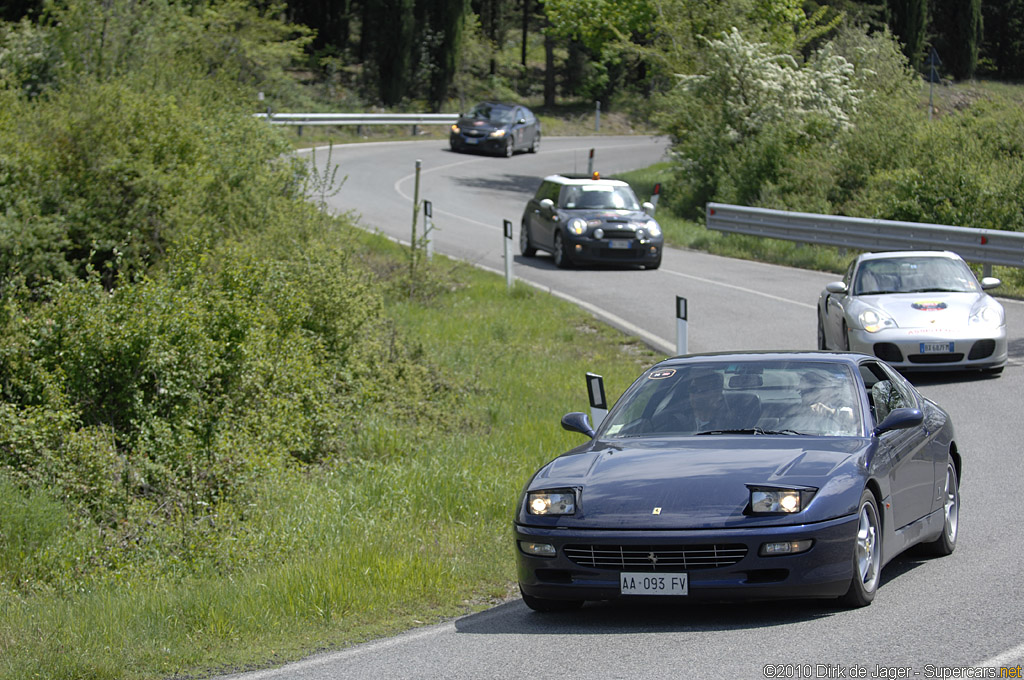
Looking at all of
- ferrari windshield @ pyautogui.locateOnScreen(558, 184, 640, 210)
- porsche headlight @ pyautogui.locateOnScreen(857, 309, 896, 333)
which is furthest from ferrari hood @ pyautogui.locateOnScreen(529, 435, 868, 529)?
ferrari windshield @ pyautogui.locateOnScreen(558, 184, 640, 210)

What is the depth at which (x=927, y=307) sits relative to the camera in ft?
47.4

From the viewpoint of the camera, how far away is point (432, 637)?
677cm

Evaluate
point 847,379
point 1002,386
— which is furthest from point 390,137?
point 847,379

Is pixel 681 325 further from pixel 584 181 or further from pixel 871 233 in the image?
pixel 584 181

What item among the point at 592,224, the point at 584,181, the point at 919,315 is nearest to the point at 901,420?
the point at 919,315

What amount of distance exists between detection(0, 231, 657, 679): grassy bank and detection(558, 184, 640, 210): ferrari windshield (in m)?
10.3

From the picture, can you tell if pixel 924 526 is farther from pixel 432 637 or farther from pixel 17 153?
pixel 17 153

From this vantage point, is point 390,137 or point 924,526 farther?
point 390,137

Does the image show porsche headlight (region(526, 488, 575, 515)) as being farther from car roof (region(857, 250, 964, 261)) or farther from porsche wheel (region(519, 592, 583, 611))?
car roof (region(857, 250, 964, 261))

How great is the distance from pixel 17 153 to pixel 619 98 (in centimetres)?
5290

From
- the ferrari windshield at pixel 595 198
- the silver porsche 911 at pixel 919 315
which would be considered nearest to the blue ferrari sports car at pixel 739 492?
the silver porsche 911 at pixel 919 315

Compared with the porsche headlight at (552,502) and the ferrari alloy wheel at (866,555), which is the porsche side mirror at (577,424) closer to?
the porsche headlight at (552,502)

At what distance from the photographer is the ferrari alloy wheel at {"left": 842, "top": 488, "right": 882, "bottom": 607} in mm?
6328

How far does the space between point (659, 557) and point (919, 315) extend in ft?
29.7
